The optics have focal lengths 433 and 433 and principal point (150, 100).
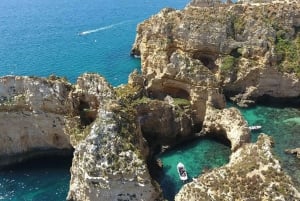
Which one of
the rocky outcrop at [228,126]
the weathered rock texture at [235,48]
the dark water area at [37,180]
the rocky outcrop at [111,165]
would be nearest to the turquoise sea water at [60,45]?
the dark water area at [37,180]

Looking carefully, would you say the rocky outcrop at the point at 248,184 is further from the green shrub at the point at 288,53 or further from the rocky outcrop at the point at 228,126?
the green shrub at the point at 288,53

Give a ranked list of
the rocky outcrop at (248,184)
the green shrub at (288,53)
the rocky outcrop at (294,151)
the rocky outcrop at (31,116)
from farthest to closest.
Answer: the green shrub at (288,53) < the rocky outcrop at (294,151) < the rocky outcrop at (31,116) < the rocky outcrop at (248,184)

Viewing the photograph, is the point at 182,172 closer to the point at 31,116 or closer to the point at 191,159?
the point at 191,159

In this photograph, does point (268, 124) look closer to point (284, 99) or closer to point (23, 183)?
point (284, 99)

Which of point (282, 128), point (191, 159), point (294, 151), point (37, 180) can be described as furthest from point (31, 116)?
point (282, 128)

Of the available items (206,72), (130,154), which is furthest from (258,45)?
(130,154)
